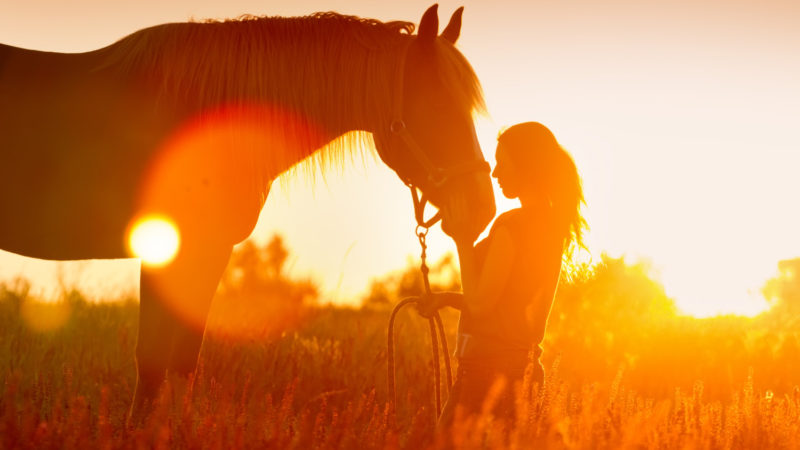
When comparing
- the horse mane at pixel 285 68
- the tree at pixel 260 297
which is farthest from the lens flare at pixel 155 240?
the tree at pixel 260 297

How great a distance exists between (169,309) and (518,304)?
66.6 inches

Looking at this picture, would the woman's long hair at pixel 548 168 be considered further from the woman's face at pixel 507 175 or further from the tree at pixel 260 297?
the tree at pixel 260 297

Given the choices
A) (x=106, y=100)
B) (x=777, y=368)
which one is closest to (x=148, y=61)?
(x=106, y=100)

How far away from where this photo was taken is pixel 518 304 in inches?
129

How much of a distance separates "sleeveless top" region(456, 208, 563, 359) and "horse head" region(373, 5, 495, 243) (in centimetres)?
29

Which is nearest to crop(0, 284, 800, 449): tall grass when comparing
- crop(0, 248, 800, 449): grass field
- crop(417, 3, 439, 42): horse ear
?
A: crop(0, 248, 800, 449): grass field

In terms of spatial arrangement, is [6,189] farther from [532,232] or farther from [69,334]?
[69,334]

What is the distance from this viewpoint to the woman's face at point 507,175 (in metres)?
3.52

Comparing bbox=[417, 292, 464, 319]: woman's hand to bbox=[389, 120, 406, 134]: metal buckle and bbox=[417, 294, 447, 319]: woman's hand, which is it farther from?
bbox=[389, 120, 406, 134]: metal buckle

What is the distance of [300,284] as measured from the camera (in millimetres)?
9484

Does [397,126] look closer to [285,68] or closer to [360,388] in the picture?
[285,68]

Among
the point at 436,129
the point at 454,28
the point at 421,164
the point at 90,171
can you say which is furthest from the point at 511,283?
the point at 90,171

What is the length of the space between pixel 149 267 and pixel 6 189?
833 mm

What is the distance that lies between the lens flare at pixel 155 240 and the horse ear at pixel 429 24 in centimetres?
161
